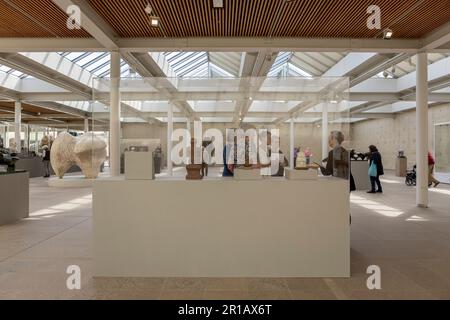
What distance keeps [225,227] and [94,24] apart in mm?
6710

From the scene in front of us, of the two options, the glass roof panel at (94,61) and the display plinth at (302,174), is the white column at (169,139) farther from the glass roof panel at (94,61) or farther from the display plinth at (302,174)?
the glass roof panel at (94,61)

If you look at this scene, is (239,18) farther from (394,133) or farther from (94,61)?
(394,133)

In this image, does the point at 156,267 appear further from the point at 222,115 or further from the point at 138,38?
the point at 138,38

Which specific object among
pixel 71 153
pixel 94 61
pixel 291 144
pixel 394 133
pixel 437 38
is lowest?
pixel 291 144

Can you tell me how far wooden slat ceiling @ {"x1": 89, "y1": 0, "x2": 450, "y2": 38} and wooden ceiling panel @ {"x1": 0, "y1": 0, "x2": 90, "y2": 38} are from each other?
1.05 m

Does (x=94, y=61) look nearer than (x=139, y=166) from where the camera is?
No

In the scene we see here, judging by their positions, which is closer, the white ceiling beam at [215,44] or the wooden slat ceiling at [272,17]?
the wooden slat ceiling at [272,17]

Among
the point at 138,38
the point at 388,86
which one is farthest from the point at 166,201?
the point at 388,86

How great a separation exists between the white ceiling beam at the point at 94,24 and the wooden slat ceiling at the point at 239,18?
0.17 metres

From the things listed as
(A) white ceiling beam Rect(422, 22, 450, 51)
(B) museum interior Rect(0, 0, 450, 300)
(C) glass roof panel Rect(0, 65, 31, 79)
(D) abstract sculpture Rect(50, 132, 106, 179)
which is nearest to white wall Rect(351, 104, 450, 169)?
(A) white ceiling beam Rect(422, 22, 450, 51)

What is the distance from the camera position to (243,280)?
14.8 feet

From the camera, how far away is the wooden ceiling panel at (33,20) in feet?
27.1

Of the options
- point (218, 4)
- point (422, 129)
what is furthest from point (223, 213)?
point (422, 129)

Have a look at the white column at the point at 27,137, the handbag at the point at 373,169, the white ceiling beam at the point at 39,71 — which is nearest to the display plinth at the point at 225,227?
the handbag at the point at 373,169
